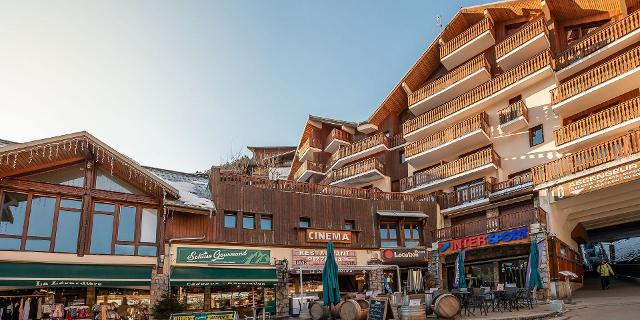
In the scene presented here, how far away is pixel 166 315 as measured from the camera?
1908cm

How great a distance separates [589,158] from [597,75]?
4466 mm

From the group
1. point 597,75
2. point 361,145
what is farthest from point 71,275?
point 597,75

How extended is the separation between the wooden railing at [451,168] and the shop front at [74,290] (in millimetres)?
18238

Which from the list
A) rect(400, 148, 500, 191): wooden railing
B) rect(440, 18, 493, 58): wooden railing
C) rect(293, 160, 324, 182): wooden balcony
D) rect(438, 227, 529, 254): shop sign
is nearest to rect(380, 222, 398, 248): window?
rect(438, 227, 529, 254): shop sign

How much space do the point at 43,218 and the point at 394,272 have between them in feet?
61.0

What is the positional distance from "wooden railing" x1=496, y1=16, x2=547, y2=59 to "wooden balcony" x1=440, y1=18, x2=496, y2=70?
151 centimetres

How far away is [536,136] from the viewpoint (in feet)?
87.0

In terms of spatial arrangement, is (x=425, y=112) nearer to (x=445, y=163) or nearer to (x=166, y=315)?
(x=445, y=163)

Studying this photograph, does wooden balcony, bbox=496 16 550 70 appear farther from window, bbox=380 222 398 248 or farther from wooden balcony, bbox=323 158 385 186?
window, bbox=380 222 398 248

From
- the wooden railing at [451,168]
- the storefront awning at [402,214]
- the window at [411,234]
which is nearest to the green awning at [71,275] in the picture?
the storefront awning at [402,214]

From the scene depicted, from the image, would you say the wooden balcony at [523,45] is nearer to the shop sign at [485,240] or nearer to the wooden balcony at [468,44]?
the wooden balcony at [468,44]

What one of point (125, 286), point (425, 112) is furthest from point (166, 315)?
point (425, 112)

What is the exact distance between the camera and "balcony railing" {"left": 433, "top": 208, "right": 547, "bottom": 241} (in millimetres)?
22281

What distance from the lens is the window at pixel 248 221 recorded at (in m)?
23.8
